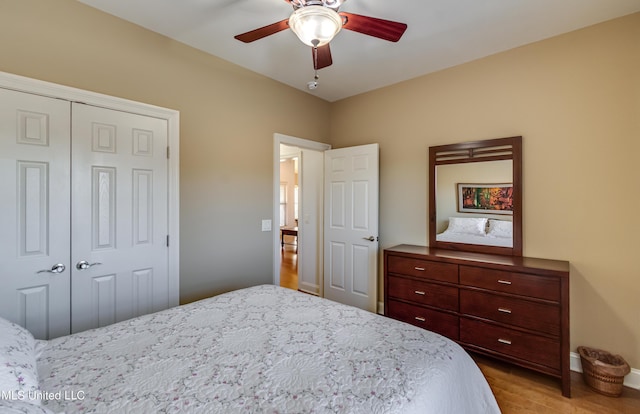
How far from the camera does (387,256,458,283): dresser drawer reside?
101 inches

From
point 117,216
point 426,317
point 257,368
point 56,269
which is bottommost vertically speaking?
point 426,317

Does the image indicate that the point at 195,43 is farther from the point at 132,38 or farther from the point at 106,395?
the point at 106,395

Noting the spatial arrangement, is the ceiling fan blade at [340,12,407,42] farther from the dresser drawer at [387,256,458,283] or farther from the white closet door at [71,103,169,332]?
the dresser drawer at [387,256,458,283]

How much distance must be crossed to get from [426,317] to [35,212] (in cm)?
304

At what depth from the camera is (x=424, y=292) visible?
270 centimetres

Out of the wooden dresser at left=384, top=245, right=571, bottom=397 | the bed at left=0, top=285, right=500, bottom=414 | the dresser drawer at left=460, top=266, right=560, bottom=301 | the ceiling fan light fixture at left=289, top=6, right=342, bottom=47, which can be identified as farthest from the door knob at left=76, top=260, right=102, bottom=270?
the dresser drawer at left=460, top=266, right=560, bottom=301

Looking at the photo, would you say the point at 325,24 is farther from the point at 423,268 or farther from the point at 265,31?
the point at 423,268

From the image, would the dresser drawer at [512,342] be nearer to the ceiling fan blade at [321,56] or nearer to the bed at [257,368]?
the bed at [257,368]

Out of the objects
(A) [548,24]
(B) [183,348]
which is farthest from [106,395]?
(A) [548,24]

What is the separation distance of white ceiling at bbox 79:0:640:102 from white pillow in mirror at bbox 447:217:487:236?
1522mm

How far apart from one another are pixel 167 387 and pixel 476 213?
275cm

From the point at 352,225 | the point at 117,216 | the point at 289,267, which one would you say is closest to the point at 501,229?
the point at 352,225

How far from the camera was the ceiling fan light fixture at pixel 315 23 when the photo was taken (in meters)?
1.52

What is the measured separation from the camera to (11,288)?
1.78 metres
